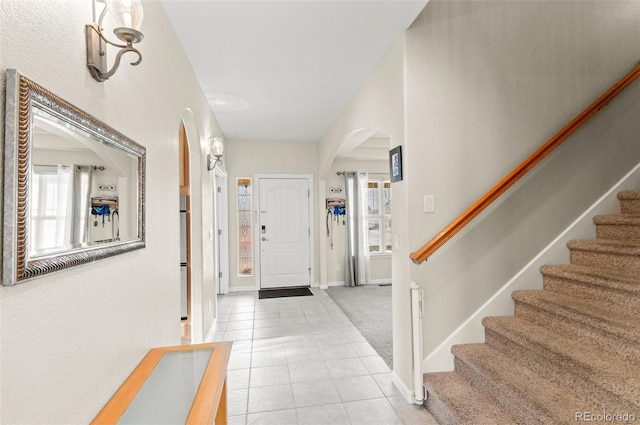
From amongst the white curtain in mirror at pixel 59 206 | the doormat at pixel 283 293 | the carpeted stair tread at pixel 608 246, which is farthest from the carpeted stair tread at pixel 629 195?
the doormat at pixel 283 293

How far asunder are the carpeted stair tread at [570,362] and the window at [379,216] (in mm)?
3956

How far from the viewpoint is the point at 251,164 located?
570 cm

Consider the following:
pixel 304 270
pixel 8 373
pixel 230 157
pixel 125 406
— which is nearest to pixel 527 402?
pixel 125 406

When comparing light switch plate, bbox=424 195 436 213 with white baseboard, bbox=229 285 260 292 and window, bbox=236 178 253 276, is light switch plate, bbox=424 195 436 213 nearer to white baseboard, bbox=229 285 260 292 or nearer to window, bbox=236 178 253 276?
window, bbox=236 178 253 276

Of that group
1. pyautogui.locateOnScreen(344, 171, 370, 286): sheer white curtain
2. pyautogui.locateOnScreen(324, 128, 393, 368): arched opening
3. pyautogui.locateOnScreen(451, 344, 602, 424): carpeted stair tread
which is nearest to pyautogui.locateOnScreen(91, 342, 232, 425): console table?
pyautogui.locateOnScreen(451, 344, 602, 424): carpeted stair tread

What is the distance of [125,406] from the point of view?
1.15m

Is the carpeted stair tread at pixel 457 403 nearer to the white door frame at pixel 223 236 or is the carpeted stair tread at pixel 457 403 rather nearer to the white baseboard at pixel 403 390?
the white baseboard at pixel 403 390

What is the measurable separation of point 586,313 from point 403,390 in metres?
1.29

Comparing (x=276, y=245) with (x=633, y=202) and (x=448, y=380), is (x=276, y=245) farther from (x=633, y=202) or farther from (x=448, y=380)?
(x=633, y=202)

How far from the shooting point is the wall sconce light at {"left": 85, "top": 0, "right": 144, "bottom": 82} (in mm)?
1056

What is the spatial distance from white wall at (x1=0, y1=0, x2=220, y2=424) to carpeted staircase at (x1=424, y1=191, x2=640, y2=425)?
1.83 m

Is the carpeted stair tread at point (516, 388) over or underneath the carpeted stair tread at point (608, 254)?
underneath

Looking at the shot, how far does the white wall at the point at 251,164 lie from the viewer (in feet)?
18.5

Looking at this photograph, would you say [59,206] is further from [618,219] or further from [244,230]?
[244,230]
